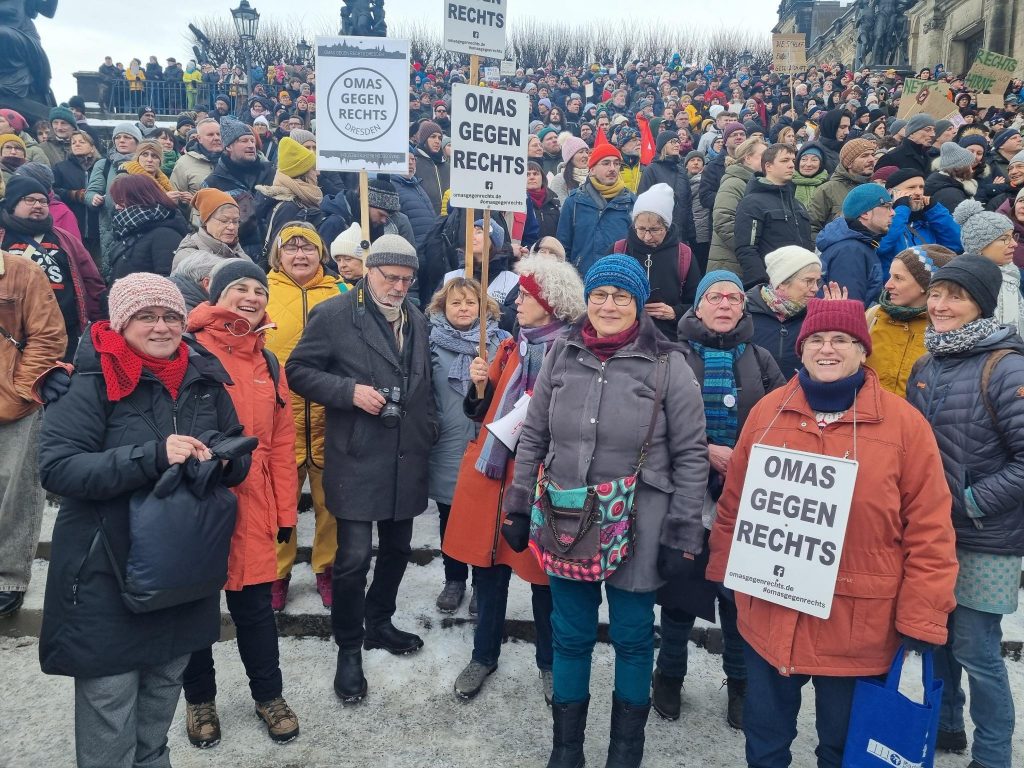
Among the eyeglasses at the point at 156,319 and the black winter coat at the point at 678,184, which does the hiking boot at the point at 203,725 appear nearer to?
the eyeglasses at the point at 156,319

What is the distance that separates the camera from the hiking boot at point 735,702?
3.43m

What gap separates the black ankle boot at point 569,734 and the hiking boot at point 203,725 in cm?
151

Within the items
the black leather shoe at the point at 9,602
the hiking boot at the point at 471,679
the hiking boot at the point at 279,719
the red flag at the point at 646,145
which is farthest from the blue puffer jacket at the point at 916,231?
the red flag at the point at 646,145

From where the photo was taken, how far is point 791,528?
255cm

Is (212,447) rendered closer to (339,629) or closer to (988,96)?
(339,629)

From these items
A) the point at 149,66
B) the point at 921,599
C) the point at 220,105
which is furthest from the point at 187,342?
the point at 149,66

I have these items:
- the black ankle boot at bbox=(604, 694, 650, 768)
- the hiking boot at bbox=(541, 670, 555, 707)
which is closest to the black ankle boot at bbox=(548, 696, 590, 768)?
the black ankle boot at bbox=(604, 694, 650, 768)

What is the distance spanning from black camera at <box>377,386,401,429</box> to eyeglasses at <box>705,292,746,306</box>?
1.54 metres

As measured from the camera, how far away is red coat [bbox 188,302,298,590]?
10.1ft

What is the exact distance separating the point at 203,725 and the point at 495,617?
1419 mm

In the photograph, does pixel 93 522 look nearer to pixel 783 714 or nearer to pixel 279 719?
pixel 279 719

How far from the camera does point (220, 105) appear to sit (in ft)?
55.8

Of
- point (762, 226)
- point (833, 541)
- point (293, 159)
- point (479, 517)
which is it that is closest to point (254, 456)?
point (479, 517)

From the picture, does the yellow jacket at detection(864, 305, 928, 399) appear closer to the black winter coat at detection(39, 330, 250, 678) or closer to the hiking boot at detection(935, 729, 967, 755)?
the hiking boot at detection(935, 729, 967, 755)
